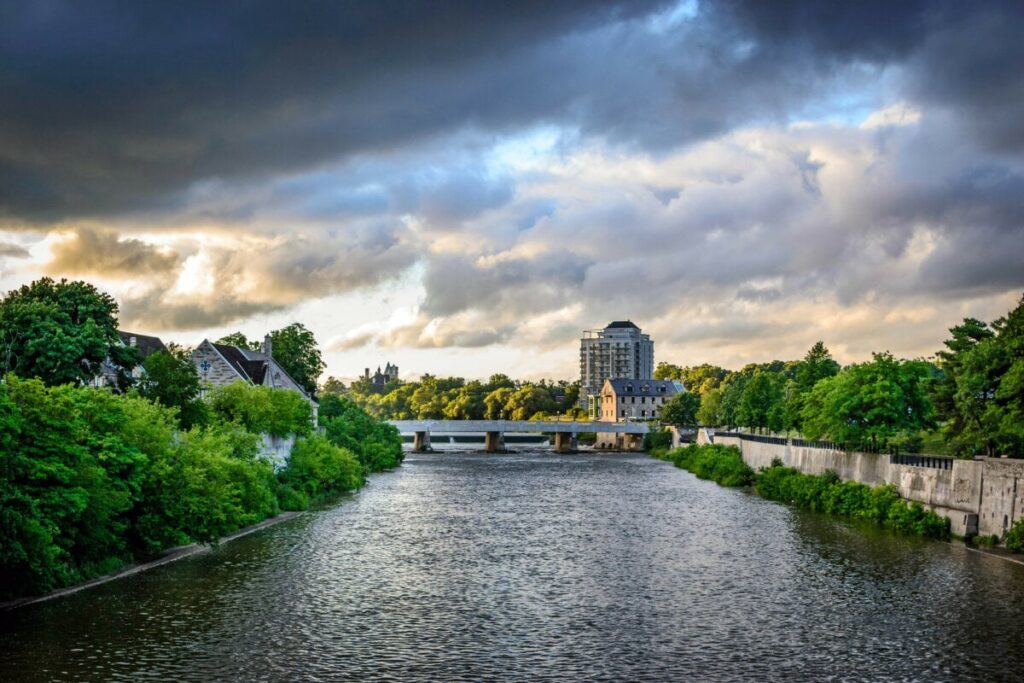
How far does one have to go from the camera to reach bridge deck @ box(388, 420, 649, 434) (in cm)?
17500

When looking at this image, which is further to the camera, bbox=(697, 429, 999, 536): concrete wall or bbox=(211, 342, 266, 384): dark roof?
bbox=(211, 342, 266, 384): dark roof

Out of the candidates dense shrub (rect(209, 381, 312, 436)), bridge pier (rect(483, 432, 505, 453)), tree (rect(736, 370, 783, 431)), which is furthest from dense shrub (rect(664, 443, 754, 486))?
bridge pier (rect(483, 432, 505, 453))

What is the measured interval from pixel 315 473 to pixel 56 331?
1004 inches

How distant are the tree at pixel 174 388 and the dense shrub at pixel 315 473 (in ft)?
30.6

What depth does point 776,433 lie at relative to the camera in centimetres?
13950

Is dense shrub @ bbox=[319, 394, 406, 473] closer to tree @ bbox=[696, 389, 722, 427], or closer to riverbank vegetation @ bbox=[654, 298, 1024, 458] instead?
riverbank vegetation @ bbox=[654, 298, 1024, 458]

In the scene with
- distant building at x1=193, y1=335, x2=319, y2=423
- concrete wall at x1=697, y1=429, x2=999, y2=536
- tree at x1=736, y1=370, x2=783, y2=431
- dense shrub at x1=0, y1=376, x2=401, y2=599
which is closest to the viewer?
dense shrub at x1=0, y1=376, x2=401, y2=599

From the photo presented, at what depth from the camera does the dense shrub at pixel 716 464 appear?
3969 inches

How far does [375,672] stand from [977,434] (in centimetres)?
4462

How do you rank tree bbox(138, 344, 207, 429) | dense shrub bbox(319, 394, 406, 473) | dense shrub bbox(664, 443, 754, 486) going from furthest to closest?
dense shrub bbox(319, 394, 406, 473) < dense shrub bbox(664, 443, 754, 486) < tree bbox(138, 344, 207, 429)

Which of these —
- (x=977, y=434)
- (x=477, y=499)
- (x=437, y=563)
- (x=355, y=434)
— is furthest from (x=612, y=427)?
(x=437, y=563)

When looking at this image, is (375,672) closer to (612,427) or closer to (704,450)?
(704,450)

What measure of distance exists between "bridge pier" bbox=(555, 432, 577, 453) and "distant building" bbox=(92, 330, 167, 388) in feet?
315

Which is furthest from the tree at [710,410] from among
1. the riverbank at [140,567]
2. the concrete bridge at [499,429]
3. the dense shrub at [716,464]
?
the riverbank at [140,567]
